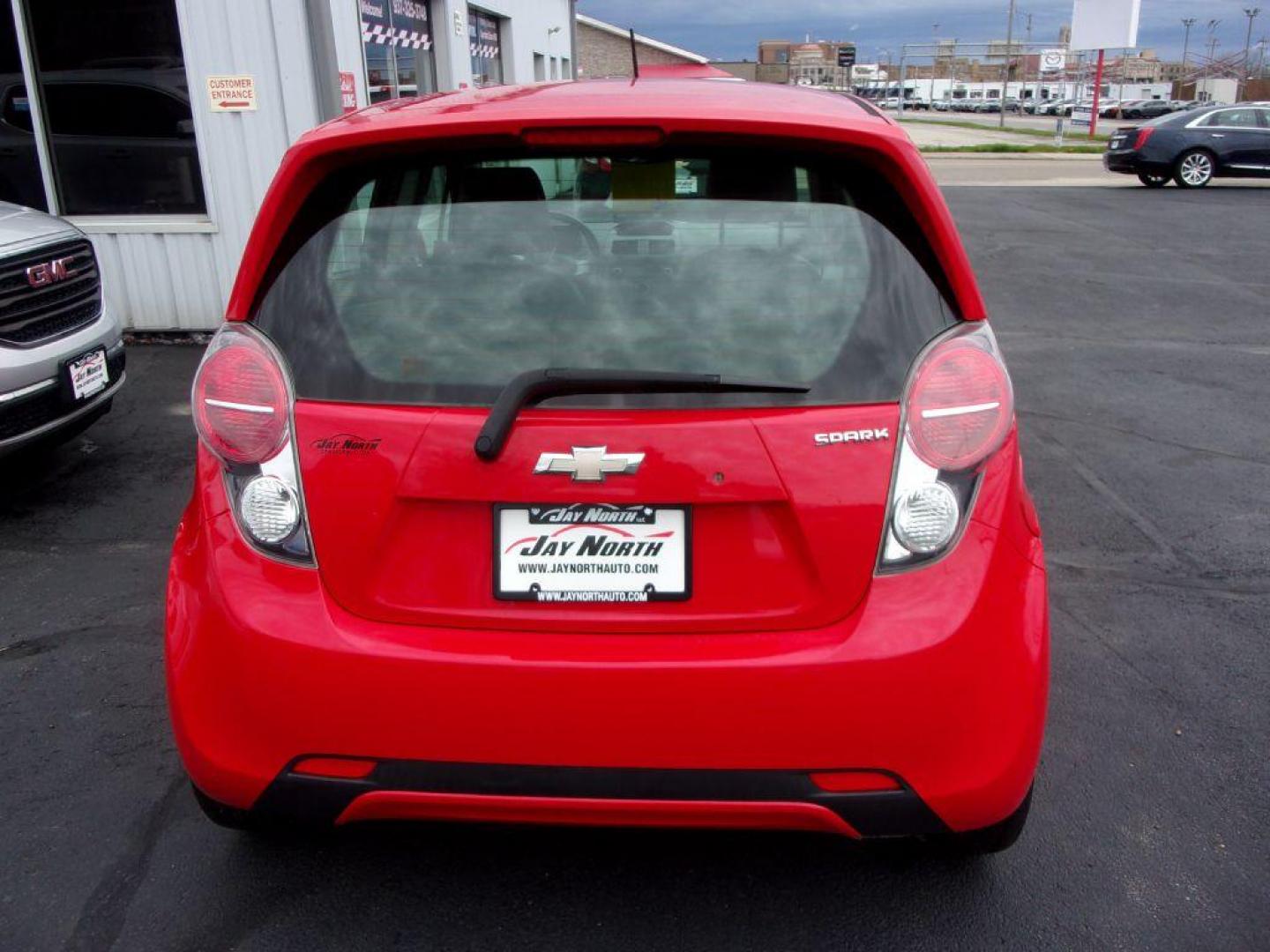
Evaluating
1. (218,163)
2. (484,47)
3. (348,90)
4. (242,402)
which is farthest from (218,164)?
(484,47)

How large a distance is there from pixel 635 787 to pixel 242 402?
3.52 ft

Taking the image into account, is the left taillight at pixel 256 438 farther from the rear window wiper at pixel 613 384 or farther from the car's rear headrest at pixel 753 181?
the car's rear headrest at pixel 753 181

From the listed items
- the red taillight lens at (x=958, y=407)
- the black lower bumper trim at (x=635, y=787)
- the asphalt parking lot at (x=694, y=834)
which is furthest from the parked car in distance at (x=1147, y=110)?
the black lower bumper trim at (x=635, y=787)

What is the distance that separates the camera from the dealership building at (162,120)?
785cm

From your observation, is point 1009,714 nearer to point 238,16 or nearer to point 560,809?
point 560,809

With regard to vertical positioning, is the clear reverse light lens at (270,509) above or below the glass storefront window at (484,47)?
below

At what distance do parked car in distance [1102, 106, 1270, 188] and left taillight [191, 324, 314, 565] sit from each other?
23.2 metres

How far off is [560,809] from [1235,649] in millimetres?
2679

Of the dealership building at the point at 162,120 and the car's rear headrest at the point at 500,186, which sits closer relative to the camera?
the car's rear headrest at the point at 500,186

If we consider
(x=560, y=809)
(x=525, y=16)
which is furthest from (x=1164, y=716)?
(x=525, y=16)

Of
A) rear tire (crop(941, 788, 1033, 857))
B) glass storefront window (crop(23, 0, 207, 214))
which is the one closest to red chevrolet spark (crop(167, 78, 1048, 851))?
rear tire (crop(941, 788, 1033, 857))

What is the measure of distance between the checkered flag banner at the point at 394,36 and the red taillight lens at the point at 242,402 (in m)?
8.15

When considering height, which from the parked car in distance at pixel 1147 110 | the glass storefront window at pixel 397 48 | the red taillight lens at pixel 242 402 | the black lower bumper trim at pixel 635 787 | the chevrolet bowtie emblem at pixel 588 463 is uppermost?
the glass storefront window at pixel 397 48

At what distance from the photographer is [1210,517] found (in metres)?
4.87
